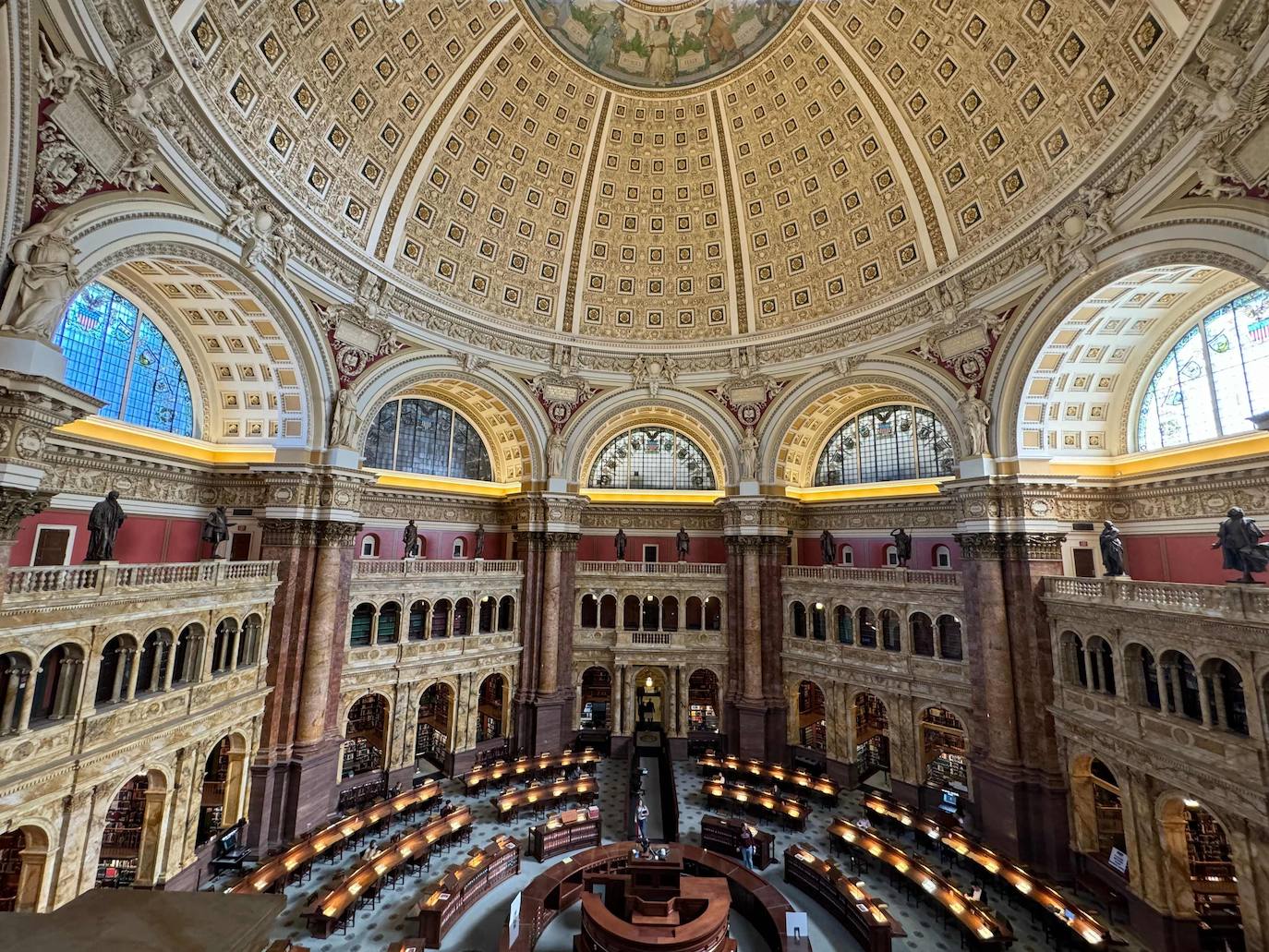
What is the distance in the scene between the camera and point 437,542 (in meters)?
28.8

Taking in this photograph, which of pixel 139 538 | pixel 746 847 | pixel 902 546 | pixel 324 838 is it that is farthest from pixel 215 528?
pixel 902 546

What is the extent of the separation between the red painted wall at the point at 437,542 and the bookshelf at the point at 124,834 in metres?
10.5

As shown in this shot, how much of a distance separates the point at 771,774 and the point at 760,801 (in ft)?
8.41

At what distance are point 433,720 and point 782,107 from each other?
105ft

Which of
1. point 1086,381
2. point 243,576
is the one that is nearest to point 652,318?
point 1086,381

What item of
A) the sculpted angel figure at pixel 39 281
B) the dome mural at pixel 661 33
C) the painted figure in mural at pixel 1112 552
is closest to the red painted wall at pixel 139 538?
the sculpted angel figure at pixel 39 281

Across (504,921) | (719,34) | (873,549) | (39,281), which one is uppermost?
(719,34)

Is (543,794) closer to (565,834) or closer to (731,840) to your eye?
(565,834)

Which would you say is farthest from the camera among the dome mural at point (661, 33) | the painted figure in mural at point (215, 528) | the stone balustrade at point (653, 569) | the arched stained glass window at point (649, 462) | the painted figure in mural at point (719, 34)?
the arched stained glass window at point (649, 462)

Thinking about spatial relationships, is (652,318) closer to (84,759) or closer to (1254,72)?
(1254,72)

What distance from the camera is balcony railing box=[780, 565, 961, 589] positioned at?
23.2 m

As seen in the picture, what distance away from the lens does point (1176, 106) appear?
14.5 meters

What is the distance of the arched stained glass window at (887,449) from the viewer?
2702 centimetres

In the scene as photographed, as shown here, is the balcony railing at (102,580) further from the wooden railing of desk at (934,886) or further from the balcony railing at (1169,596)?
the balcony railing at (1169,596)
